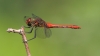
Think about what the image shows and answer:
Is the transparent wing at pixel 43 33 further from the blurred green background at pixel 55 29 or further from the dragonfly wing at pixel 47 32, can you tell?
the blurred green background at pixel 55 29

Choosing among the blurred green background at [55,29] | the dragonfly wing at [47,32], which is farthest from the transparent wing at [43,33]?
the blurred green background at [55,29]

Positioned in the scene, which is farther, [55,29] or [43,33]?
[55,29]

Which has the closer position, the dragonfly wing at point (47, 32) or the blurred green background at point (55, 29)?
the dragonfly wing at point (47, 32)

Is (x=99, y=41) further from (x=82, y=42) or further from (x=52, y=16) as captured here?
(x=52, y=16)

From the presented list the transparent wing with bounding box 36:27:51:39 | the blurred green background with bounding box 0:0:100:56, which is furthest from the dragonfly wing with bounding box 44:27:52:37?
the blurred green background with bounding box 0:0:100:56

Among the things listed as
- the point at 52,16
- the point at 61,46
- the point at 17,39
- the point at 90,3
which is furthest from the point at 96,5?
the point at 17,39

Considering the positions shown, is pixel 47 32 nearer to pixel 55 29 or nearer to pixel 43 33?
pixel 43 33

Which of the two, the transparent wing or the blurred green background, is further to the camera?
the blurred green background

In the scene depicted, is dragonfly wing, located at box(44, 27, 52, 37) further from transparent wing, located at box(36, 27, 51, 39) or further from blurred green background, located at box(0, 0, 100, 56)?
blurred green background, located at box(0, 0, 100, 56)

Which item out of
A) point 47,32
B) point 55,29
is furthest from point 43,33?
point 55,29
